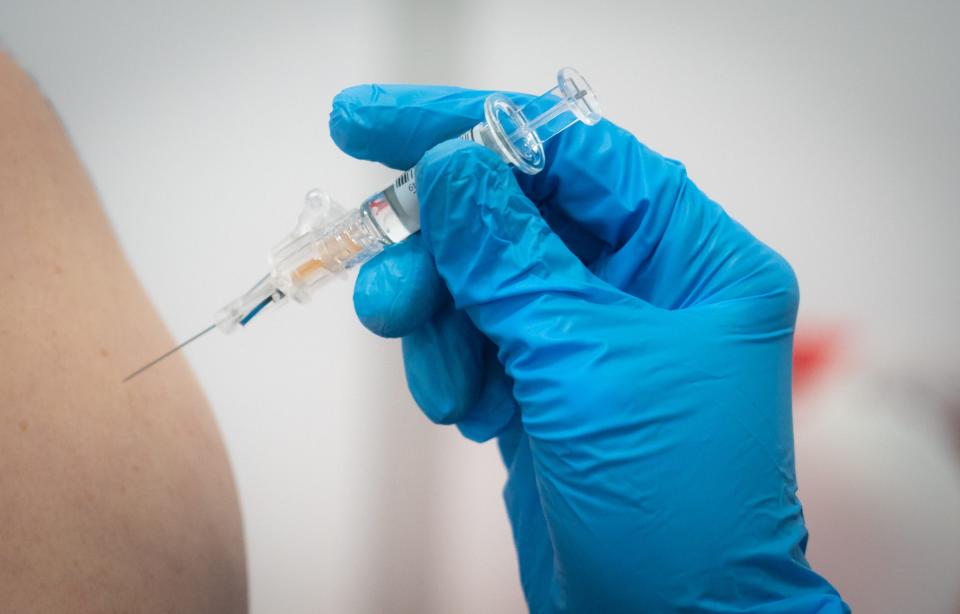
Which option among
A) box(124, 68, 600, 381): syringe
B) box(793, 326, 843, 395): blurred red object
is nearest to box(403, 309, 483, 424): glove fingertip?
box(124, 68, 600, 381): syringe

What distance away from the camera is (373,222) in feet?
2.90

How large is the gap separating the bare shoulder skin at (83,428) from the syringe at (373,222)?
191mm

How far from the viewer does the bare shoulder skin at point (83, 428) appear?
31.2 inches

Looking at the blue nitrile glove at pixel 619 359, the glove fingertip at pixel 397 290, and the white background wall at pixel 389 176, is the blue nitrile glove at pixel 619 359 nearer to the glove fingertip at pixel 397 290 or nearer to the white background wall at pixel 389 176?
the glove fingertip at pixel 397 290

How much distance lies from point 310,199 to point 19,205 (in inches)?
15.8

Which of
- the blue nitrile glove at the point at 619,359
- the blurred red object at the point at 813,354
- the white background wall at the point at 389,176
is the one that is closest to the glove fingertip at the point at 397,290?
the blue nitrile glove at the point at 619,359

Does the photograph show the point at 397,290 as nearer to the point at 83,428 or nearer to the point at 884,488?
the point at 83,428

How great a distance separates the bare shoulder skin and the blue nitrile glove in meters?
0.40

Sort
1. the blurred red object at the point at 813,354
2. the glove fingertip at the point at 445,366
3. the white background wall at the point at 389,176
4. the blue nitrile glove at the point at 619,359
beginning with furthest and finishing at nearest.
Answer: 1. the blurred red object at the point at 813,354
2. the white background wall at the point at 389,176
3. the glove fingertip at the point at 445,366
4. the blue nitrile glove at the point at 619,359

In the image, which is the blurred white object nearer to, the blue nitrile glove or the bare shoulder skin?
the blue nitrile glove

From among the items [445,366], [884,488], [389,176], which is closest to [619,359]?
[445,366]

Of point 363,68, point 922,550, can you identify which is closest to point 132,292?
point 363,68

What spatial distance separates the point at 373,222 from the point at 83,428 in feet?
1.59

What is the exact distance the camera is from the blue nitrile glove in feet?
2.56
